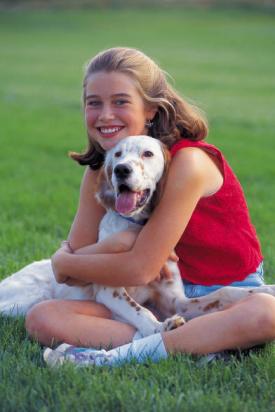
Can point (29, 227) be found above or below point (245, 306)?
below

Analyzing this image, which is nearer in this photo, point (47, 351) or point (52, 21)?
point (47, 351)

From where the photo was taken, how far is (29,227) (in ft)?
22.2

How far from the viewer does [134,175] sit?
3.72m

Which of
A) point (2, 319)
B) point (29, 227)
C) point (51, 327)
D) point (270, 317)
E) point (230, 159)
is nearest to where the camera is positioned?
point (270, 317)

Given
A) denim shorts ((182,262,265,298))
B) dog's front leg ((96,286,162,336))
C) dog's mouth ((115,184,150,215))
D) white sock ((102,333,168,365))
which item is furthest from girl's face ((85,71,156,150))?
white sock ((102,333,168,365))

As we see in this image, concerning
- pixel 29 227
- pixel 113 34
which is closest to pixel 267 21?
pixel 113 34

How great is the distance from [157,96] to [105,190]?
603mm

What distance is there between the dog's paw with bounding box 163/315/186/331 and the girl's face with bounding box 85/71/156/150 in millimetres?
921

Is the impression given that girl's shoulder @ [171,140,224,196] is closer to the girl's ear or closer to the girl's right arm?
the girl's ear

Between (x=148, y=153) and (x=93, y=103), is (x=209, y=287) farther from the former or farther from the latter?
(x=93, y=103)

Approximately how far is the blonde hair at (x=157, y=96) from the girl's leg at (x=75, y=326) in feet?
2.71

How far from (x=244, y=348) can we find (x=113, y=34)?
1413 inches

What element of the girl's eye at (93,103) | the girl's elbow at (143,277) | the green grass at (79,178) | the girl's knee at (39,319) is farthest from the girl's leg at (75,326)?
the girl's eye at (93,103)

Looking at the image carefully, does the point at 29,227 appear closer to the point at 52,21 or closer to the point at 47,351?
the point at 47,351
